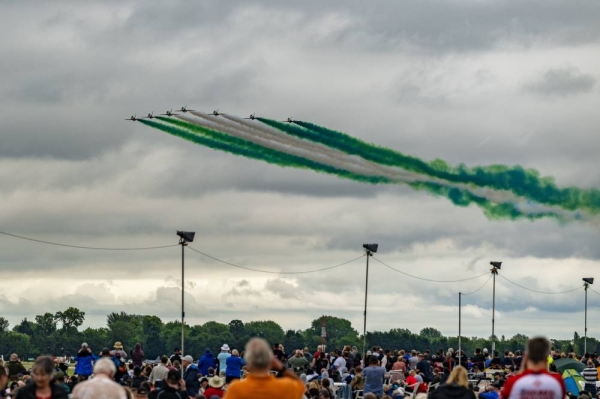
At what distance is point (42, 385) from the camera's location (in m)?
13.0

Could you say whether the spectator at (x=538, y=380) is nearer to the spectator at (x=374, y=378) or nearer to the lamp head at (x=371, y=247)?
the spectator at (x=374, y=378)

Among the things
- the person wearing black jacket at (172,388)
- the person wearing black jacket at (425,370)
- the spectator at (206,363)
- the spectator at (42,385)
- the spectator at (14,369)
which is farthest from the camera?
the person wearing black jacket at (425,370)

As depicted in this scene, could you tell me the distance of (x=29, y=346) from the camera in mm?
196500

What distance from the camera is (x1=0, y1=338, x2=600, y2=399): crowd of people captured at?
10836mm

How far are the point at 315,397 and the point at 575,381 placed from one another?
688 inches

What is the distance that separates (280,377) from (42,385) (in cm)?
346

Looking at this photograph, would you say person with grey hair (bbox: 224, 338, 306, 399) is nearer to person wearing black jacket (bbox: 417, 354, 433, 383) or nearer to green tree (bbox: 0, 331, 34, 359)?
person wearing black jacket (bbox: 417, 354, 433, 383)

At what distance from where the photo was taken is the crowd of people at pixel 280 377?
1084 centimetres

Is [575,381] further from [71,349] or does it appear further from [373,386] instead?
[71,349]

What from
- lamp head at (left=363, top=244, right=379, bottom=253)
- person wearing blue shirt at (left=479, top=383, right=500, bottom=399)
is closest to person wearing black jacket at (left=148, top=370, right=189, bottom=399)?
person wearing blue shirt at (left=479, top=383, right=500, bottom=399)

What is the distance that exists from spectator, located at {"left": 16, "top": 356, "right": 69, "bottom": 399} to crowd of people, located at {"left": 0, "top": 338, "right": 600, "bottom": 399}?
11mm

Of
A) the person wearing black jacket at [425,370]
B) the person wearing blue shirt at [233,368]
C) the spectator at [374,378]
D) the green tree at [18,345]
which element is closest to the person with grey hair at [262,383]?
the spectator at [374,378]

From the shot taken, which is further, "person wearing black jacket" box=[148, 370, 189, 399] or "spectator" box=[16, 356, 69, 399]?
"person wearing black jacket" box=[148, 370, 189, 399]

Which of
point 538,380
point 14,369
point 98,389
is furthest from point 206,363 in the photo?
point 538,380
